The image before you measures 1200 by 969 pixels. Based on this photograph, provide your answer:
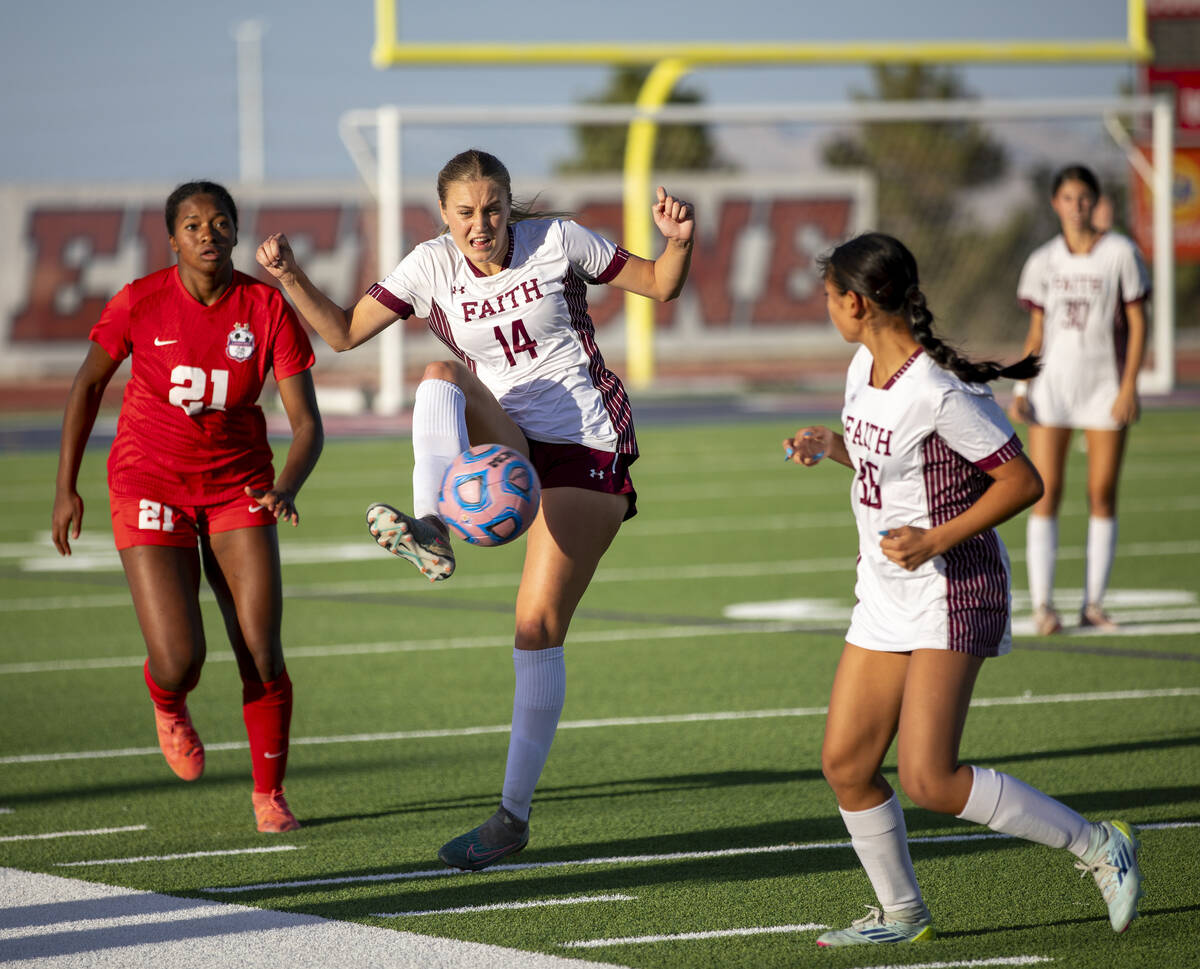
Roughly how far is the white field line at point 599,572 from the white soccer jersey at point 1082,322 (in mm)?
2911

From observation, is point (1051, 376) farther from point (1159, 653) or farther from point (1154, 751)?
point (1154, 751)

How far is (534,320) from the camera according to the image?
17.3 ft

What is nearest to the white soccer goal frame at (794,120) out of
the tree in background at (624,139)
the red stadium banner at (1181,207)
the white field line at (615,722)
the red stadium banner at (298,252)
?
the red stadium banner at (1181,207)

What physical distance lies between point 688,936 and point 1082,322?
19.6 ft

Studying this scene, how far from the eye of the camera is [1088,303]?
959 cm

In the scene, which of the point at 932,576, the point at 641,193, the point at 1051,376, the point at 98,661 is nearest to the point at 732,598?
the point at 1051,376

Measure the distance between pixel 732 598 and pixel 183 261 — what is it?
6.01 meters

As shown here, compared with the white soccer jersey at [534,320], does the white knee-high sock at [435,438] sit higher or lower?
lower

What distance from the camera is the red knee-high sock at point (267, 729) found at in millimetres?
5852

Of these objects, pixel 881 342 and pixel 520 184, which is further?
pixel 520 184

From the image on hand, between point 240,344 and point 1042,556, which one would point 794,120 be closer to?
point 1042,556

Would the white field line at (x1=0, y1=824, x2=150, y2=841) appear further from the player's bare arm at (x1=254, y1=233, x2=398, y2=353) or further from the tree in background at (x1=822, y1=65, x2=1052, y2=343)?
the tree in background at (x1=822, y1=65, x2=1052, y2=343)

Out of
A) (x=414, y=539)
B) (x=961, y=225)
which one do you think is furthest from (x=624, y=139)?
(x=414, y=539)

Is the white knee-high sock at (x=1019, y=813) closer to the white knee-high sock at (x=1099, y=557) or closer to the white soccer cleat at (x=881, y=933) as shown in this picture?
the white soccer cleat at (x=881, y=933)
